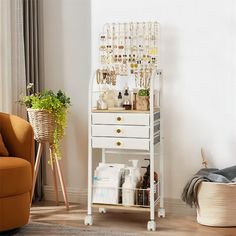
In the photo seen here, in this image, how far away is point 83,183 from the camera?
14.3 feet

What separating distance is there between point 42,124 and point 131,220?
0.97 m

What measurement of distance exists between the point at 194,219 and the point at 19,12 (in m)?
2.07

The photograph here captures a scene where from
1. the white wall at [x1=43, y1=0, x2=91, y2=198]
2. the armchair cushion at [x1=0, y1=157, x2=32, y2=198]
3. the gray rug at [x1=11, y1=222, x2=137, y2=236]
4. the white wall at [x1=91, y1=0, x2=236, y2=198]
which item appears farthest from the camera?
the white wall at [x1=43, y1=0, x2=91, y2=198]

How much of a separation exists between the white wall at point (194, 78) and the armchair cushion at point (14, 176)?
1117 millimetres

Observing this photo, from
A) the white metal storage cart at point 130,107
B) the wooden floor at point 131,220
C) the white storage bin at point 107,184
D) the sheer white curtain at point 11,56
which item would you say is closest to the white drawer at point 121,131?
the white metal storage cart at point 130,107

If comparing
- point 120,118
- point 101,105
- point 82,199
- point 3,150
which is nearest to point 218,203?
point 120,118

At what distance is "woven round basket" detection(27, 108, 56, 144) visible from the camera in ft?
12.9

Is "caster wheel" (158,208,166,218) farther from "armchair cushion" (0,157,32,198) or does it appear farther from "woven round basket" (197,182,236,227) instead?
"armchair cushion" (0,157,32,198)

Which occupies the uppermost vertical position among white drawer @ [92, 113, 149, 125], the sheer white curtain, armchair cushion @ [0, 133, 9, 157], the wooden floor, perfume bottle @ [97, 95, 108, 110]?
the sheer white curtain

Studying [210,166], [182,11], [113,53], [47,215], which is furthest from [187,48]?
[47,215]

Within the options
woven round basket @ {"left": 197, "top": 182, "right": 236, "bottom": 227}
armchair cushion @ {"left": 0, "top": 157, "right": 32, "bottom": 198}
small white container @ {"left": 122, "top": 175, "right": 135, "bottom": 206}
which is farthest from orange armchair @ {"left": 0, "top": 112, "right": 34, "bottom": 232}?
woven round basket @ {"left": 197, "top": 182, "right": 236, "bottom": 227}

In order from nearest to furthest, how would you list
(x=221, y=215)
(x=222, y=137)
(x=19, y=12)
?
(x=221, y=215), (x=222, y=137), (x=19, y=12)

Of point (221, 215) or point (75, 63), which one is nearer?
point (221, 215)

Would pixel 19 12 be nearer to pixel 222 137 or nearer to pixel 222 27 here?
pixel 222 27
